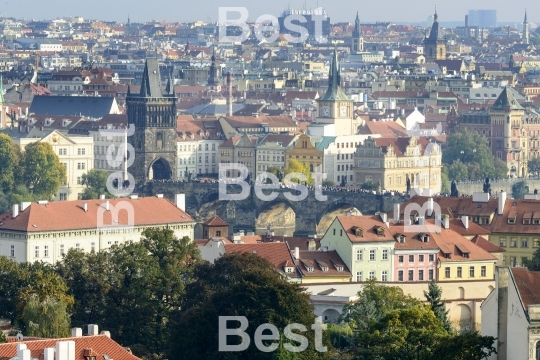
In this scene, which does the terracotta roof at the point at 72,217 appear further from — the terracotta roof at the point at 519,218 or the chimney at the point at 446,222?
the chimney at the point at 446,222

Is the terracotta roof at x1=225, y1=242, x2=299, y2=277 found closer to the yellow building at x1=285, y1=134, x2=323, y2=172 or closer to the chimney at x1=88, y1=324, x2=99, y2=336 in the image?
→ the chimney at x1=88, y1=324, x2=99, y2=336

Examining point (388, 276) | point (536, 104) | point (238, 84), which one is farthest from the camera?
point (238, 84)

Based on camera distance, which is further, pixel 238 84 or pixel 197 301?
pixel 238 84

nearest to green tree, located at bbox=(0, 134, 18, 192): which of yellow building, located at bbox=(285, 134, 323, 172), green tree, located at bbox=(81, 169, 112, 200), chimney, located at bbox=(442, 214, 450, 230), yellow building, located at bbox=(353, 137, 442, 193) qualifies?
green tree, located at bbox=(81, 169, 112, 200)

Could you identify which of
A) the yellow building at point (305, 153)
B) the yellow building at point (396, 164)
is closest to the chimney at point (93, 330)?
the yellow building at point (396, 164)

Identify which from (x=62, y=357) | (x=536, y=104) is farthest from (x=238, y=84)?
(x=62, y=357)

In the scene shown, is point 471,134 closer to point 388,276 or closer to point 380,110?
point 380,110

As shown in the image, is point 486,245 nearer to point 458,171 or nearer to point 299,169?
point 299,169
